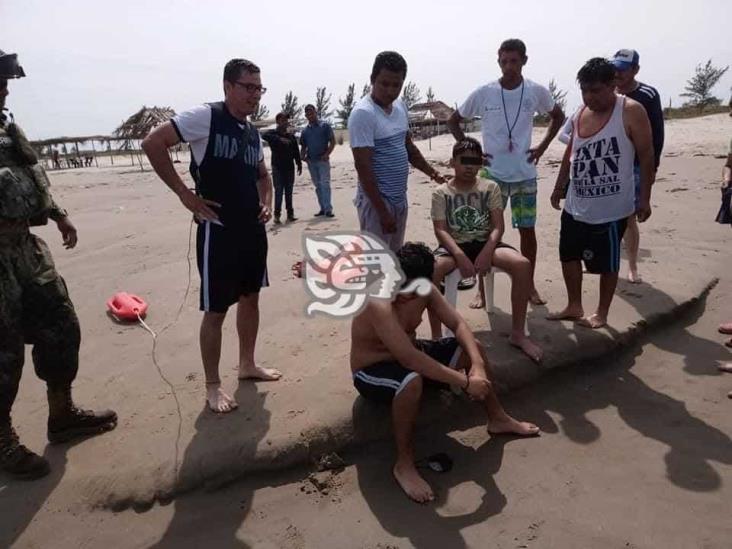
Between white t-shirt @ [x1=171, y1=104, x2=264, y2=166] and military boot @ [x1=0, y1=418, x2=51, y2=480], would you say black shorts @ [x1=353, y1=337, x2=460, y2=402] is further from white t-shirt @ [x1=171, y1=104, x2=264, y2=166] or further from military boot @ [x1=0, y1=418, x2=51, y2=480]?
military boot @ [x1=0, y1=418, x2=51, y2=480]

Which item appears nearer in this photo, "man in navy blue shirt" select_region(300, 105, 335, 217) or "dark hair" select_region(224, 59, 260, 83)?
"dark hair" select_region(224, 59, 260, 83)

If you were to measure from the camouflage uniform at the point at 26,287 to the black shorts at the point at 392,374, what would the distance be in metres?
1.53

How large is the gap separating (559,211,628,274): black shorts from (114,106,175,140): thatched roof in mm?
24367

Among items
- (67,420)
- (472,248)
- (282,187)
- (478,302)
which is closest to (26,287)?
(67,420)

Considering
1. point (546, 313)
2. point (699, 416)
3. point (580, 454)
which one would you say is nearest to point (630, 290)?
point (546, 313)

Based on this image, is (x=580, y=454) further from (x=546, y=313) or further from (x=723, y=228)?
(x=723, y=228)

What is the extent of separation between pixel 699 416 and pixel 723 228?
404cm

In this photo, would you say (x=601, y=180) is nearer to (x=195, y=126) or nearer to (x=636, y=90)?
(x=636, y=90)

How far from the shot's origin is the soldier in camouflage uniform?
2.55 meters

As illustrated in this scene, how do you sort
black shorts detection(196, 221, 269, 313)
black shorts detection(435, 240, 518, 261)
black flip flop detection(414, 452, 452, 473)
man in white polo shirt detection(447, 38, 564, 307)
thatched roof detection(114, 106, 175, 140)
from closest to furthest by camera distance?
black flip flop detection(414, 452, 452, 473) < black shorts detection(196, 221, 269, 313) < black shorts detection(435, 240, 518, 261) < man in white polo shirt detection(447, 38, 564, 307) < thatched roof detection(114, 106, 175, 140)

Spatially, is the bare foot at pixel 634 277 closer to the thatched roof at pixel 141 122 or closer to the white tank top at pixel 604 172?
the white tank top at pixel 604 172

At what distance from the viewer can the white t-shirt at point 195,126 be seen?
2639mm

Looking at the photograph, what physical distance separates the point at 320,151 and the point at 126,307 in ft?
16.3

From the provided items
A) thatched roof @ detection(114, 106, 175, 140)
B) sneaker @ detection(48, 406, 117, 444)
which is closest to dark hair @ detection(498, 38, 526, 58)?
sneaker @ detection(48, 406, 117, 444)
